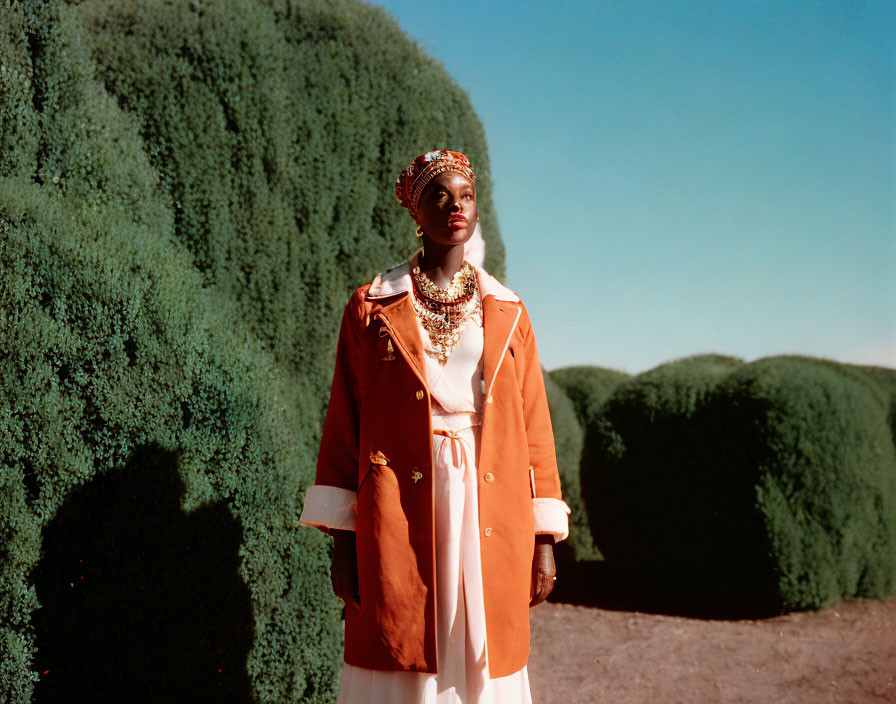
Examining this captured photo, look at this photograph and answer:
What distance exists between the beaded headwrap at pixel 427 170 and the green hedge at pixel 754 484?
5.15 metres

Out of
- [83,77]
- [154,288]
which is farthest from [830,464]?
[83,77]

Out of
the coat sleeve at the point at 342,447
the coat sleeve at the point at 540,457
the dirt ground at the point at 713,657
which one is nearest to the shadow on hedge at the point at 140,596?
the coat sleeve at the point at 342,447

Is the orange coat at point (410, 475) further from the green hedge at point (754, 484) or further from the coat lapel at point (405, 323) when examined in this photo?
the green hedge at point (754, 484)

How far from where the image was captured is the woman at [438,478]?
2465 millimetres

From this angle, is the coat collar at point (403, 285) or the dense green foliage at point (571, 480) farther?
the dense green foliage at point (571, 480)

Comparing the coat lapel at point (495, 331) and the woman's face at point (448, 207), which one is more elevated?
the woman's face at point (448, 207)

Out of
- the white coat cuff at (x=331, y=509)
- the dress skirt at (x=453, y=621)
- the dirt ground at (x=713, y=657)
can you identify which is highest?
the white coat cuff at (x=331, y=509)

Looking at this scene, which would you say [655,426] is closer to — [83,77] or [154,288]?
[154,288]

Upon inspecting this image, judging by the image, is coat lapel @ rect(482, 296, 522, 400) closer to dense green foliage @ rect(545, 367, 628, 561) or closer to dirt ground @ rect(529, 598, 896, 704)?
dirt ground @ rect(529, 598, 896, 704)

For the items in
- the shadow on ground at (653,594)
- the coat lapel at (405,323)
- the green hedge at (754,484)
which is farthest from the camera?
the shadow on ground at (653,594)

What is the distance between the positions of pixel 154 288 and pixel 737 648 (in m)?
5.12

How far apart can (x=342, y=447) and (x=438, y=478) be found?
39 centimetres

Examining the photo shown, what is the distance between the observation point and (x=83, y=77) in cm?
384

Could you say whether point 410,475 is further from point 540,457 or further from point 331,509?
point 540,457
